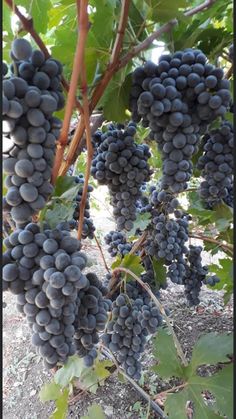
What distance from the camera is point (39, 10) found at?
104 cm

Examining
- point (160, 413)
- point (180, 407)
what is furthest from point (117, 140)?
point (160, 413)

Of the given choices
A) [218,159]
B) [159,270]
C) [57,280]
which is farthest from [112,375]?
[57,280]

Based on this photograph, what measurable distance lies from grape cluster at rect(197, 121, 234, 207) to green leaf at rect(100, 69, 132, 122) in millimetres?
261

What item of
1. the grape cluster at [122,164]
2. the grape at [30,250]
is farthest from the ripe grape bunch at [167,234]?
the grape at [30,250]

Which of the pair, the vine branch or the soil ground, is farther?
the soil ground

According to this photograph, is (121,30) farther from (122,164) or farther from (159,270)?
(159,270)

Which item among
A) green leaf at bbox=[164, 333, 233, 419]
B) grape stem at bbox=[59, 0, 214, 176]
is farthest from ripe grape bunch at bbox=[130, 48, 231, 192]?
green leaf at bbox=[164, 333, 233, 419]

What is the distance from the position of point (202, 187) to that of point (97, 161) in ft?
1.11

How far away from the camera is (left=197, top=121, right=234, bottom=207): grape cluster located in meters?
1.06

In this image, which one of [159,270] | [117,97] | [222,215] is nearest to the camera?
[117,97]

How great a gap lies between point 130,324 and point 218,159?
73 cm

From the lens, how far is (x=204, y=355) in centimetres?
107

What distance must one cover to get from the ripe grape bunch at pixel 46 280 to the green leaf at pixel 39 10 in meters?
0.61

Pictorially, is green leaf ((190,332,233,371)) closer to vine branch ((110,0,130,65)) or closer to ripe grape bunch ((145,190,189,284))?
ripe grape bunch ((145,190,189,284))
